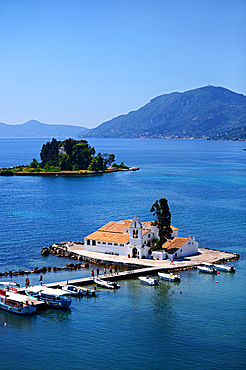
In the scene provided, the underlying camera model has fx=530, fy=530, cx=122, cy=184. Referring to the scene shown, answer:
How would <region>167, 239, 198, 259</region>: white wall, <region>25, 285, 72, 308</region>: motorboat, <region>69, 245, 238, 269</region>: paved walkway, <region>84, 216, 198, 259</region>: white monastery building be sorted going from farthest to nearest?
<region>167, 239, 198, 259</region>: white wall, <region>84, 216, 198, 259</region>: white monastery building, <region>69, 245, 238, 269</region>: paved walkway, <region>25, 285, 72, 308</region>: motorboat

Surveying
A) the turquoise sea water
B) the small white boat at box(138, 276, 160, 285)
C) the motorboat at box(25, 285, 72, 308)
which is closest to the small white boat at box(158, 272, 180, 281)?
the turquoise sea water

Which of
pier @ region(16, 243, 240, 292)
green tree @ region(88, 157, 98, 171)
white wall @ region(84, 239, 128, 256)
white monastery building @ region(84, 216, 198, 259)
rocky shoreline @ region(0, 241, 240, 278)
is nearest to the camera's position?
pier @ region(16, 243, 240, 292)

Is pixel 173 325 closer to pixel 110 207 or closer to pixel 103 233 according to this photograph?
pixel 103 233

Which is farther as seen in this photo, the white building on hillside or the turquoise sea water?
the white building on hillside

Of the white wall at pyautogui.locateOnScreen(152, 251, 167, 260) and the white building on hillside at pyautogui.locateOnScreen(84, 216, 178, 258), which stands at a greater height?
the white building on hillside at pyautogui.locateOnScreen(84, 216, 178, 258)

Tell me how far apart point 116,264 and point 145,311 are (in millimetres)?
15483

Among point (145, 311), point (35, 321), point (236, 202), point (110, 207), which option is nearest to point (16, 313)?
point (35, 321)

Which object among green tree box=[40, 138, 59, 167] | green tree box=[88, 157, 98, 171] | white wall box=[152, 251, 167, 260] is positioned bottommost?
white wall box=[152, 251, 167, 260]

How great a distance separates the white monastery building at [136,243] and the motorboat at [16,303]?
18.9 m

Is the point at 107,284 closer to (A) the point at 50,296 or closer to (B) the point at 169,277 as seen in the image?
(B) the point at 169,277

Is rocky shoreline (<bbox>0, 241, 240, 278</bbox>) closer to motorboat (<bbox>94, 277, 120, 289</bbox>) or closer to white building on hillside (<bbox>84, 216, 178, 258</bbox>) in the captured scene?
white building on hillside (<bbox>84, 216, 178, 258</bbox>)

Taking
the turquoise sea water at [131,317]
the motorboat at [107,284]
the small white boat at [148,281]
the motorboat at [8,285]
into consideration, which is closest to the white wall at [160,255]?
the turquoise sea water at [131,317]

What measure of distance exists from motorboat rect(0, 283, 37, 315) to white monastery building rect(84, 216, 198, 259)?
18883 millimetres

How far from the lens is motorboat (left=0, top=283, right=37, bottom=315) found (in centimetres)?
4723
